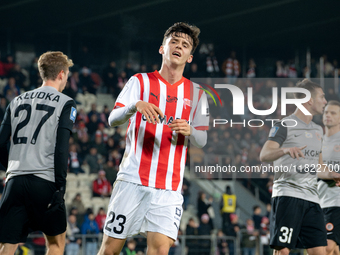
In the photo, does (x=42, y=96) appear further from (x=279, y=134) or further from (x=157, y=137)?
(x=279, y=134)

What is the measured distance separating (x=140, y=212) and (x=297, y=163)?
199 centimetres

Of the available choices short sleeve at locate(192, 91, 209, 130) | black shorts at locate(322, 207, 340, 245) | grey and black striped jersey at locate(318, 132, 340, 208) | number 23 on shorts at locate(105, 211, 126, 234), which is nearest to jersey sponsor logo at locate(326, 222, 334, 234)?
black shorts at locate(322, 207, 340, 245)

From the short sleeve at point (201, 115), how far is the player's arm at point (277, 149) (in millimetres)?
1080

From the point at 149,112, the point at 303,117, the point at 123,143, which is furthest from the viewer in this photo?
the point at 123,143

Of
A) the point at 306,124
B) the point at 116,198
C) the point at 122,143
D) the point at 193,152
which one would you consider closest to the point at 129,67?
the point at 122,143

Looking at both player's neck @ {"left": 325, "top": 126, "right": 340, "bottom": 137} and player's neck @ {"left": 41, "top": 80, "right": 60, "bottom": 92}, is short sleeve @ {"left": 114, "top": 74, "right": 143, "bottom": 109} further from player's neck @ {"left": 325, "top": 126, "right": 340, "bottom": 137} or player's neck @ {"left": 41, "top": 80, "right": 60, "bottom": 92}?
player's neck @ {"left": 325, "top": 126, "right": 340, "bottom": 137}

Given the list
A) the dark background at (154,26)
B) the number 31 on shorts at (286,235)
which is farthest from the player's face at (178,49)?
the dark background at (154,26)

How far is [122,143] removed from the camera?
548 inches

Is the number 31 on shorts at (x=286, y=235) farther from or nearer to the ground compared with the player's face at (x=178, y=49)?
nearer to the ground

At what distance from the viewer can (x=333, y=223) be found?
5562mm

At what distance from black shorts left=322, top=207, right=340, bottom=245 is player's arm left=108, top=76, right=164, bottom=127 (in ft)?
10.4

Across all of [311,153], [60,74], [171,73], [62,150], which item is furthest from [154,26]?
[62,150]

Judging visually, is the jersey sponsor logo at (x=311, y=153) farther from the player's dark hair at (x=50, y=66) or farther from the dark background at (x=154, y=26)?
the dark background at (x=154, y=26)

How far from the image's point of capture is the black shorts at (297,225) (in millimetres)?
4609
